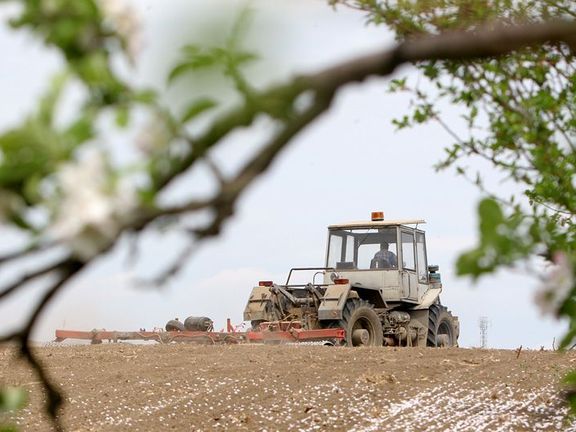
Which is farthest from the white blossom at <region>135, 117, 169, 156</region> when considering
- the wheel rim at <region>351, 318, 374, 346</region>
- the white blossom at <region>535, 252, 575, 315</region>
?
the wheel rim at <region>351, 318, 374, 346</region>

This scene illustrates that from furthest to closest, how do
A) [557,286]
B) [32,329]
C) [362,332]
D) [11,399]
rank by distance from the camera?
1. [362,332]
2. [557,286]
3. [11,399]
4. [32,329]

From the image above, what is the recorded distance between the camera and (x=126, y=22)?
5.39ft

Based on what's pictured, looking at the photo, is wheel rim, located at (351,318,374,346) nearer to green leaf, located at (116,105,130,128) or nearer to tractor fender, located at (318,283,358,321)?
tractor fender, located at (318,283,358,321)

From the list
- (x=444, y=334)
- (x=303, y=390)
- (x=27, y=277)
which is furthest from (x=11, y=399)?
(x=444, y=334)

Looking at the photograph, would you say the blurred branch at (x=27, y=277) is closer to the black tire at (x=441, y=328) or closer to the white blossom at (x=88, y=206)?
the white blossom at (x=88, y=206)

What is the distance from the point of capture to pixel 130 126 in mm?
1518

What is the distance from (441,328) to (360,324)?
134 inches

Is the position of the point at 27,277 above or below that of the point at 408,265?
below

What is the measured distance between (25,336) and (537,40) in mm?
1205

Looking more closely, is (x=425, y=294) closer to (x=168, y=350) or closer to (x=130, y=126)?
(x=168, y=350)

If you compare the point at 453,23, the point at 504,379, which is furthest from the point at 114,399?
the point at 453,23

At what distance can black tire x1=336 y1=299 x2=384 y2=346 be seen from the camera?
1554cm

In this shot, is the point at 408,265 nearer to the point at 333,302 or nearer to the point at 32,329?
the point at 333,302

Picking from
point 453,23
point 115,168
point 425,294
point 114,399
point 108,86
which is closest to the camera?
point 115,168
